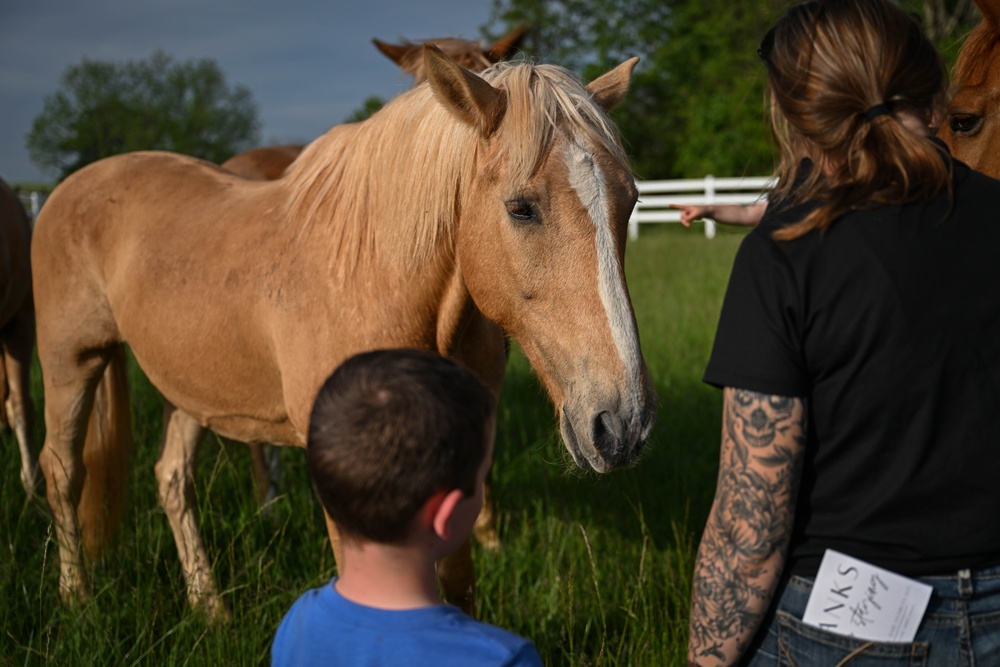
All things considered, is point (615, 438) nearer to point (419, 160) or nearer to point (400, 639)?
point (400, 639)

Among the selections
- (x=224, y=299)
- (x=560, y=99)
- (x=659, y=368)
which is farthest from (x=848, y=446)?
(x=659, y=368)

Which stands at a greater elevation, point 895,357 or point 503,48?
point 503,48

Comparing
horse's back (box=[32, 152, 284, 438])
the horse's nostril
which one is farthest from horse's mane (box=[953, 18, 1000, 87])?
horse's back (box=[32, 152, 284, 438])

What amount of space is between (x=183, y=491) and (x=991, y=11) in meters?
4.17

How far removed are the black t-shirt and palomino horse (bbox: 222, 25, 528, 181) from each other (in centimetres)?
361

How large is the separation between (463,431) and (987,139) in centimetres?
274

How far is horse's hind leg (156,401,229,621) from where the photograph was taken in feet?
12.0

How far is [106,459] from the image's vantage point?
415 centimetres

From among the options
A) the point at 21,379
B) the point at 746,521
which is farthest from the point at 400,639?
the point at 21,379

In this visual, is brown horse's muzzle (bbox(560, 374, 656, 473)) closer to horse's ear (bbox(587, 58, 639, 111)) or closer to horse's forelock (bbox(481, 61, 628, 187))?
horse's forelock (bbox(481, 61, 628, 187))

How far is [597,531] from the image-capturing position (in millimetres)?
4047

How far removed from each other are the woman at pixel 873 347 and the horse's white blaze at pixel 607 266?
0.62 meters

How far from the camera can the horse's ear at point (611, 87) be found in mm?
2674

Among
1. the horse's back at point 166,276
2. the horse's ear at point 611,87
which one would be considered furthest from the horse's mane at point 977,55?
the horse's back at point 166,276
